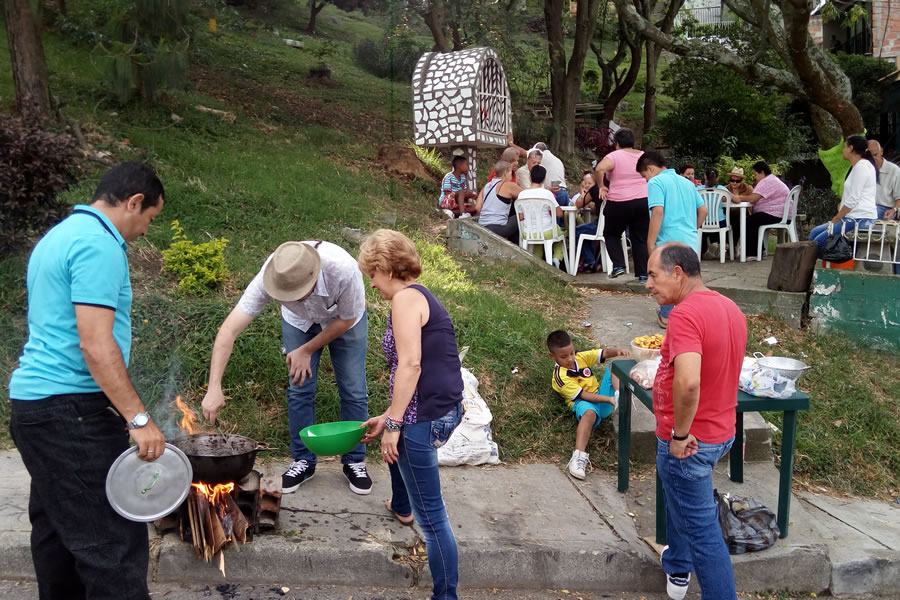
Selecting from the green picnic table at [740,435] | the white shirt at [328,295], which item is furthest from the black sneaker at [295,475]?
the green picnic table at [740,435]

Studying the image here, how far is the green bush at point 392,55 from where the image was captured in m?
17.7

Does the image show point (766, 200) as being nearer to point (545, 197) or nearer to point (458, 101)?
point (545, 197)

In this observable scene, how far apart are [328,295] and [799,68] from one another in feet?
26.8

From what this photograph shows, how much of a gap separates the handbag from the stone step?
2.68m

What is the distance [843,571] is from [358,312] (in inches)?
120

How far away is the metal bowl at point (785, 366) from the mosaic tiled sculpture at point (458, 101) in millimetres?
6879

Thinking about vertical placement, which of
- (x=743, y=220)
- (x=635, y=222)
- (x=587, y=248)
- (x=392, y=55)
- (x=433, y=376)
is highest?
(x=392, y=55)

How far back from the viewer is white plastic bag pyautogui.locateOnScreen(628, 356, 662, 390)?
424cm

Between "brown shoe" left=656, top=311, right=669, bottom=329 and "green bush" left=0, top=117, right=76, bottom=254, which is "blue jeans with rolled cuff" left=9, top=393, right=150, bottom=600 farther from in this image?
"brown shoe" left=656, top=311, right=669, bottom=329

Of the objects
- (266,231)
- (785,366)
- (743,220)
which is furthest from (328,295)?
(743,220)

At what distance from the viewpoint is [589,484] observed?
5.09m

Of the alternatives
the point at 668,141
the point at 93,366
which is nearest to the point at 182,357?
the point at 93,366

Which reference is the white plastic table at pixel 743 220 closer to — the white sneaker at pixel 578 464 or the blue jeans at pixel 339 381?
the white sneaker at pixel 578 464

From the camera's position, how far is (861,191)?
24.7 feet
